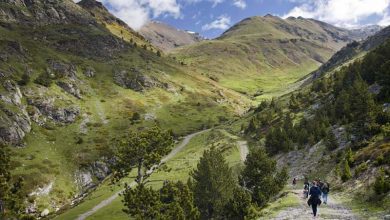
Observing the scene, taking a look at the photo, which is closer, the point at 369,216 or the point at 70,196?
the point at 369,216

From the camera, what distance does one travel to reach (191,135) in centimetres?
16862

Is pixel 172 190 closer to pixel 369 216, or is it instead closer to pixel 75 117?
pixel 369 216

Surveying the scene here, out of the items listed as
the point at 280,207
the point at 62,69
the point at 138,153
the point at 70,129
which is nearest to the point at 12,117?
the point at 70,129

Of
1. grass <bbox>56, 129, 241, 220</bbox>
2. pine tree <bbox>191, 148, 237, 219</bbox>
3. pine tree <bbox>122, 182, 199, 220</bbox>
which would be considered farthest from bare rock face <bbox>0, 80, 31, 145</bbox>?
pine tree <bbox>191, 148, 237, 219</bbox>

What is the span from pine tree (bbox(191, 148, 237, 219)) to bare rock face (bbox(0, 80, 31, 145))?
72962mm

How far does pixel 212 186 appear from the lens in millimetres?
68875

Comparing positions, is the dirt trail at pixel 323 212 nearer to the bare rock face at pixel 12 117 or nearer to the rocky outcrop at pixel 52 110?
the bare rock face at pixel 12 117

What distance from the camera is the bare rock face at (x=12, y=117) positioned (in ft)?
400

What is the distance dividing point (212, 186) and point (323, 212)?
3379 centimetres

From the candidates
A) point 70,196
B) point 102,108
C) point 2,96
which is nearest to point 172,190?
point 70,196

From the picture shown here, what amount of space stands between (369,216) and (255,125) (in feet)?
323

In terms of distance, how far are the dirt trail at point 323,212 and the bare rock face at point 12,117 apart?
99741 millimetres

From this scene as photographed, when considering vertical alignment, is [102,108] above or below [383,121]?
above

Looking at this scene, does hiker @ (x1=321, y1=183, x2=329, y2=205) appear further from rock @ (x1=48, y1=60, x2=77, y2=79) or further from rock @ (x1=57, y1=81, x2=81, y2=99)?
rock @ (x1=48, y1=60, x2=77, y2=79)
